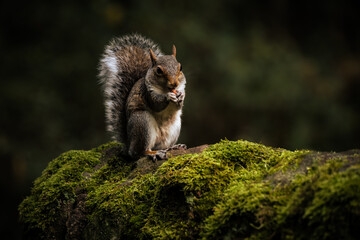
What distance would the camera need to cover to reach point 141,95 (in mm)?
2621

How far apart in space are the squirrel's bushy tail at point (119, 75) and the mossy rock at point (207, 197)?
0.50m

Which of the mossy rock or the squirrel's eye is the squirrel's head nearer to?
the squirrel's eye

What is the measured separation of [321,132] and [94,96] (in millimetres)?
3481

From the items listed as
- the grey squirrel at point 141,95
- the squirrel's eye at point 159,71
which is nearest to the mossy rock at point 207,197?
the grey squirrel at point 141,95

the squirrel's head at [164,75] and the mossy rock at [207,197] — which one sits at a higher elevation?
the squirrel's head at [164,75]

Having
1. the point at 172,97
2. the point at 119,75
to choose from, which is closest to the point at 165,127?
the point at 172,97

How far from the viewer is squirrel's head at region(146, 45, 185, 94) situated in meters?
2.53

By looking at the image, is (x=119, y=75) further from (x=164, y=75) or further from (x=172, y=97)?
(x=172, y=97)

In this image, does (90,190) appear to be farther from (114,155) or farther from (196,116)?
(196,116)

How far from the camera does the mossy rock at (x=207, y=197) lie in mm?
1069

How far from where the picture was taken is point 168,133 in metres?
2.67

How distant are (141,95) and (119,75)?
338mm

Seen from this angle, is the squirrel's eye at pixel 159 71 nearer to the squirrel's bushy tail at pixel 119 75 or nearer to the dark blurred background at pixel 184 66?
the squirrel's bushy tail at pixel 119 75

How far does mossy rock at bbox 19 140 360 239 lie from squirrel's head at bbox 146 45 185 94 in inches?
23.2
